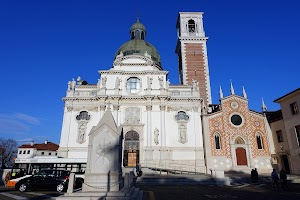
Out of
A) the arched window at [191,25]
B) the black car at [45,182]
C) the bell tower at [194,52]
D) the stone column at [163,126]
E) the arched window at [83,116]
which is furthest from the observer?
the arched window at [191,25]

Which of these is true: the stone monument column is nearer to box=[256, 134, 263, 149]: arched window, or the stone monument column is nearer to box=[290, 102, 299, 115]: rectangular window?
box=[290, 102, 299, 115]: rectangular window

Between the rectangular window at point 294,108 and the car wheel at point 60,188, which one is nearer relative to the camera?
the car wheel at point 60,188

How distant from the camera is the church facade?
27.8 metres

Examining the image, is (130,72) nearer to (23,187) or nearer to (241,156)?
(241,156)

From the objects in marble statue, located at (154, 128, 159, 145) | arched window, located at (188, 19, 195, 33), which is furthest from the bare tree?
arched window, located at (188, 19, 195, 33)

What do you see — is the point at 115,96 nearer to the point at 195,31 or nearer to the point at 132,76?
the point at 132,76

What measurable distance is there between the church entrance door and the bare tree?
47.8 meters

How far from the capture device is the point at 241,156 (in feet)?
92.5

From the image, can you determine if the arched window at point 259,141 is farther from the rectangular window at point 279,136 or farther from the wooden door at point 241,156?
the wooden door at point 241,156

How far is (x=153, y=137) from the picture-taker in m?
28.6

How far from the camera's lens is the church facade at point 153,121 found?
27.8m

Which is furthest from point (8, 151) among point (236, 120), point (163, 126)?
point (236, 120)

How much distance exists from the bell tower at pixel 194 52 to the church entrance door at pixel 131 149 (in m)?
14.5

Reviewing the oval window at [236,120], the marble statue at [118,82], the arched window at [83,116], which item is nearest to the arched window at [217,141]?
Result: the oval window at [236,120]
